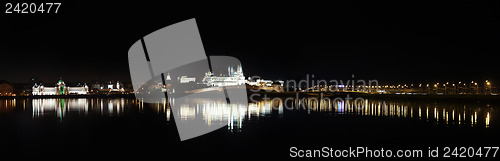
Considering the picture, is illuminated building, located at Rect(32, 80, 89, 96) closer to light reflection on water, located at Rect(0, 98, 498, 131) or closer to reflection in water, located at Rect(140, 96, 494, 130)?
light reflection on water, located at Rect(0, 98, 498, 131)

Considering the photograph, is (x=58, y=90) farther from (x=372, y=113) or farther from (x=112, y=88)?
(x=372, y=113)

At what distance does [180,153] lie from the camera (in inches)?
338

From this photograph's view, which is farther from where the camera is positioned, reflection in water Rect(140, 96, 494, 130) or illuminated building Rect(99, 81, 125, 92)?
illuminated building Rect(99, 81, 125, 92)

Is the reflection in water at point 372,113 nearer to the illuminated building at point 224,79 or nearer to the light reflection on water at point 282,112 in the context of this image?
the light reflection on water at point 282,112

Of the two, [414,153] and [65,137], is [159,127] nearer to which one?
[65,137]

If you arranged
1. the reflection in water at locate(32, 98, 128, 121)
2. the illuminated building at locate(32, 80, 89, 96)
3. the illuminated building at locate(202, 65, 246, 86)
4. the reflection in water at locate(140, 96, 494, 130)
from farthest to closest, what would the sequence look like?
1. the illuminated building at locate(202, 65, 246, 86)
2. the illuminated building at locate(32, 80, 89, 96)
3. the reflection in water at locate(32, 98, 128, 121)
4. the reflection in water at locate(140, 96, 494, 130)

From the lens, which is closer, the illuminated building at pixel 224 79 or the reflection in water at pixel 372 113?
the reflection in water at pixel 372 113

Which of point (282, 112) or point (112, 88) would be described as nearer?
point (282, 112)

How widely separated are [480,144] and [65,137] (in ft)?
33.9

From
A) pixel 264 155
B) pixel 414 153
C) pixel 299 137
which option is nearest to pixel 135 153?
pixel 264 155

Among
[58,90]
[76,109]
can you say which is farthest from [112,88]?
[76,109]

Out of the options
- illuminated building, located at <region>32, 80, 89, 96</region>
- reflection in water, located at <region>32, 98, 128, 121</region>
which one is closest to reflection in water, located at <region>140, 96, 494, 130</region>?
reflection in water, located at <region>32, 98, 128, 121</region>

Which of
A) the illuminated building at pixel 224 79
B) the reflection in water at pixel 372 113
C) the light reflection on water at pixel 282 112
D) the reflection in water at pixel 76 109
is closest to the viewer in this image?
the reflection in water at pixel 372 113

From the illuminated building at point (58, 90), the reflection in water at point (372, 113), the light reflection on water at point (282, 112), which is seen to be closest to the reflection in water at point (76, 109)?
the light reflection on water at point (282, 112)
